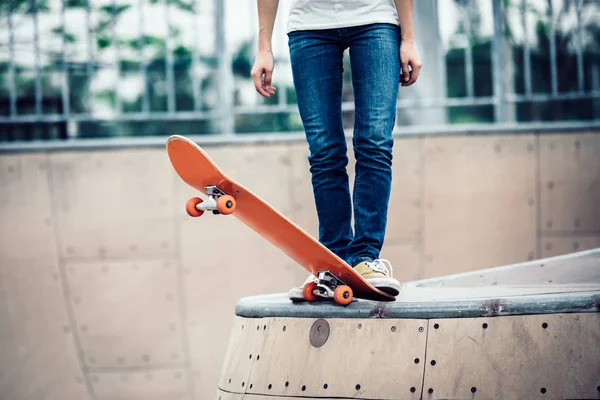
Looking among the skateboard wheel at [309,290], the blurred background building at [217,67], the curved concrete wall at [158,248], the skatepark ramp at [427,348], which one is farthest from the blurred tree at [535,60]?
the skateboard wheel at [309,290]

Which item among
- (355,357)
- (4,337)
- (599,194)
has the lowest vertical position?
(4,337)

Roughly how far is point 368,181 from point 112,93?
3.13 m

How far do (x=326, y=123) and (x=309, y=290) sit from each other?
58 cm

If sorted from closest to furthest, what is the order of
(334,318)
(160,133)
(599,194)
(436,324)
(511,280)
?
(436,324)
(334,318)
(511,280)
(599,194)
(160,133)

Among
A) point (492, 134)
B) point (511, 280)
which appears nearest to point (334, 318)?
point (511, 280)

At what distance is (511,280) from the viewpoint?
2992 mm

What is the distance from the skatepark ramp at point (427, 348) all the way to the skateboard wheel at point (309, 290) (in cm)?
3

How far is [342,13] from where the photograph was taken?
96.8 inches

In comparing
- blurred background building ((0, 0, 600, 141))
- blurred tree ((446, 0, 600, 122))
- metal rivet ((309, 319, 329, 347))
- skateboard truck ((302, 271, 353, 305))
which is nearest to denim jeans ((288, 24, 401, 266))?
skateboard truck ((302, 271, 353, 305))

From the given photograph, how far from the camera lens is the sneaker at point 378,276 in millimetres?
2285

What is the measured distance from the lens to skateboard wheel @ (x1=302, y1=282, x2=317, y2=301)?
2.38 metres

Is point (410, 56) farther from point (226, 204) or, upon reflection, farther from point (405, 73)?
point (226, 204)

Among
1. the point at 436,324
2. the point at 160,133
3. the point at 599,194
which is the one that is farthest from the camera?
the point at 160,133

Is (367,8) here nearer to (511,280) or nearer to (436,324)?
(436,324)
